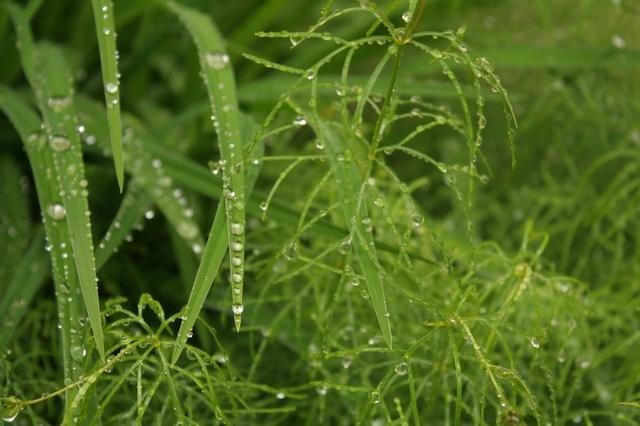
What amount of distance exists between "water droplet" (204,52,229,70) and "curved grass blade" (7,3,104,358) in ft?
0.44

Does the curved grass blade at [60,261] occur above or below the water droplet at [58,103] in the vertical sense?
below

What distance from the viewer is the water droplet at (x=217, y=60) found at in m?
0.87

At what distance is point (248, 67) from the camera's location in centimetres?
139

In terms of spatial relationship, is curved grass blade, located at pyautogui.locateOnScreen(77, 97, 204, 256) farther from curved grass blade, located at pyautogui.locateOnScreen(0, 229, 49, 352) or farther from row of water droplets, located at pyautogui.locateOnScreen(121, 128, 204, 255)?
curved grass blade, located at pyautogui.locateOnScreen(0, 229, 49, 352)

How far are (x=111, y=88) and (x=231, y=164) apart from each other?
4.3 inches

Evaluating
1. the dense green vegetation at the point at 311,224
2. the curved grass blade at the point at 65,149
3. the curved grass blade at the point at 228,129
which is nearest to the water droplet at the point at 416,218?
the dense green vegetation at the point at 311,224

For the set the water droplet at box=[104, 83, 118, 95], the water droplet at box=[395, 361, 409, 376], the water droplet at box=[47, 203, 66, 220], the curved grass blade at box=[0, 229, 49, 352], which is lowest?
the water droplet at box=[395, 361, 409, 376]

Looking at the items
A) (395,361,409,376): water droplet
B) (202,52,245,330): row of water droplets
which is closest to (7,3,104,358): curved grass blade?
(202,52,245,330): row of water droplets

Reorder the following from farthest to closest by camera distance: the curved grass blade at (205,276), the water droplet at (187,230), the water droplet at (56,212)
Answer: the water droplet at (187,230)
the water droplet at (56,212)
the curved grass blade at (205,276)

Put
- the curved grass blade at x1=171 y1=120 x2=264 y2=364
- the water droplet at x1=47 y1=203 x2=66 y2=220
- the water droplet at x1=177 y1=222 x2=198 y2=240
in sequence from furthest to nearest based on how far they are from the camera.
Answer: the water droplet at x1=177 y1=222 x2=198 y2=240 < the water droplet at x1=47 y1=203 x2=66 y2=220 < the curved grass blade at x1=171 y1=120 x2=264 y2=364

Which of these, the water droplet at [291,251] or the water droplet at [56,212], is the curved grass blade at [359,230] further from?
the water droplet at [56,212]

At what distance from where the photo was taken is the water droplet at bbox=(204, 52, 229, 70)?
2.86 ft

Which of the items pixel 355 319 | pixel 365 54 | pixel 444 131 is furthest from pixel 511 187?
pixel 355 319

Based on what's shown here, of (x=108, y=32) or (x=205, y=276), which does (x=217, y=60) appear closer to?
(x=108, y=32)
